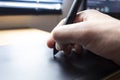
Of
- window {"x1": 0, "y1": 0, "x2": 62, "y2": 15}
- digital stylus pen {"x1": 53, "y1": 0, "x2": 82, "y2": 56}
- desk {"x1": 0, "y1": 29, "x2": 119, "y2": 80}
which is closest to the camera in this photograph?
desk {"x1": 0, "y1": 29, "x2": 119, "y2": 80}

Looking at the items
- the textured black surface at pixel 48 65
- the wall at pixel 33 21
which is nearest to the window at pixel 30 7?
the wall at pixel 33 21

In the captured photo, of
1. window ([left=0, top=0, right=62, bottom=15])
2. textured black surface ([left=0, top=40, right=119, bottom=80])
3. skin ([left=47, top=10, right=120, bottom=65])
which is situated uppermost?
skin ([left=47, top=10, right=120, bottom=65])

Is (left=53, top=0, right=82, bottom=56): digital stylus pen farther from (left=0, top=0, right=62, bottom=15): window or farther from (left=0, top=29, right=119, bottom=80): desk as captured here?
(left=0, top=0, right=62, bottom=15): window

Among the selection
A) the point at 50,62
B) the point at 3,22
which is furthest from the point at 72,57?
the point at 3,22

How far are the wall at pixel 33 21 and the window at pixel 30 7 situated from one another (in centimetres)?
2

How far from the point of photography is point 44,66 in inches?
16.0

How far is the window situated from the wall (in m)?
0.02

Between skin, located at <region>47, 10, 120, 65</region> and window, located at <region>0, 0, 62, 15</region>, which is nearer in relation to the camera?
skin, located at <region>47, 10, 120, 65</region>

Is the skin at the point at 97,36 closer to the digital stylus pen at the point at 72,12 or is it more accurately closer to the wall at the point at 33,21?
the digital stylus pen at the point at 72,12

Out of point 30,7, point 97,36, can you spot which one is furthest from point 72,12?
point 30,7

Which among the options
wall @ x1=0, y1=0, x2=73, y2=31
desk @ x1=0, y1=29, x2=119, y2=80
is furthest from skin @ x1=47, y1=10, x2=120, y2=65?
wall @ x1=0, y1=0, x2=73, y2=31

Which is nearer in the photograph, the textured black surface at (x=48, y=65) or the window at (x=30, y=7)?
the textured black surface at (x=48, y=65)

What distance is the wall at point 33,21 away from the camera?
2.88 ft

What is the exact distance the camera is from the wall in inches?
34.6
